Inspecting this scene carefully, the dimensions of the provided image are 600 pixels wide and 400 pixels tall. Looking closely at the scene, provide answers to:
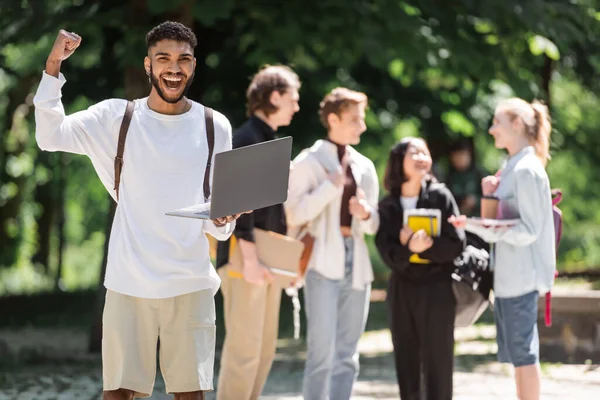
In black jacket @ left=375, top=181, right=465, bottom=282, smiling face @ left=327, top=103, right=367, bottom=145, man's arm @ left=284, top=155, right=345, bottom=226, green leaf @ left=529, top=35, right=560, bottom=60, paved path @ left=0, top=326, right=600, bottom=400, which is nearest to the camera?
black jacket @ left=375, top=181, right=465, bottom=282

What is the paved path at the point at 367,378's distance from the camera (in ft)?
31.5

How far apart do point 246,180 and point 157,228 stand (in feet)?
1.61

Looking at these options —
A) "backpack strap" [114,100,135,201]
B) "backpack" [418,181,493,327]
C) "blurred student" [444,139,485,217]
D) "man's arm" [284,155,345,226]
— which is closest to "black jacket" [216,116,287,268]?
"man's arm" [284,155,345,226]

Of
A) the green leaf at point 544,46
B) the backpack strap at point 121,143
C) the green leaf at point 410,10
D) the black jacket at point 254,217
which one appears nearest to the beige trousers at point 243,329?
the black jacket at point 254,217

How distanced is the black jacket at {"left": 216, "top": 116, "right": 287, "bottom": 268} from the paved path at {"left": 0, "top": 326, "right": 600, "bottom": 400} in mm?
2256

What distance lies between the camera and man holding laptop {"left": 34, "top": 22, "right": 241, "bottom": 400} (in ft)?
17.5

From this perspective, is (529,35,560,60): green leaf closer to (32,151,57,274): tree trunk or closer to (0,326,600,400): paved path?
(0,326,600,400): paved path

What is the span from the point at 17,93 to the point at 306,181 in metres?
11.2

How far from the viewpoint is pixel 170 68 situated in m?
5.38

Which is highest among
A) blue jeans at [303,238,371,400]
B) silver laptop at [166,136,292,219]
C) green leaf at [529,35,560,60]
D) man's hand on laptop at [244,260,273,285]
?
green leaf at [529,35,560,60]

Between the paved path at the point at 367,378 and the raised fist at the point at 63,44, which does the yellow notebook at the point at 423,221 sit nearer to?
the paved path at the point at 367,378

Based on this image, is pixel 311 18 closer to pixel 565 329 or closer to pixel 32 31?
pixel 32 31

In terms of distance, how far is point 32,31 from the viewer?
35.7ft

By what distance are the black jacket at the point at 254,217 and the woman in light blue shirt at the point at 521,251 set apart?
1.08 meters
